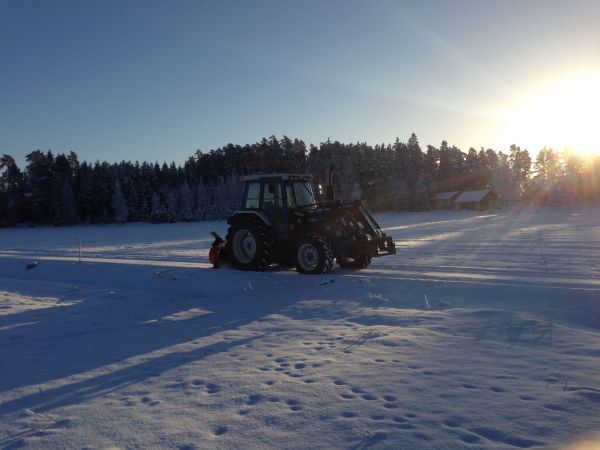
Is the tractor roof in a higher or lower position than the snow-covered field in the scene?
higher

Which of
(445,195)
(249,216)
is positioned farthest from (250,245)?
(445,195)

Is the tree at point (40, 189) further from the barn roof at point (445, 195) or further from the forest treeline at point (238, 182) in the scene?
the barn roof at point (445, 195)

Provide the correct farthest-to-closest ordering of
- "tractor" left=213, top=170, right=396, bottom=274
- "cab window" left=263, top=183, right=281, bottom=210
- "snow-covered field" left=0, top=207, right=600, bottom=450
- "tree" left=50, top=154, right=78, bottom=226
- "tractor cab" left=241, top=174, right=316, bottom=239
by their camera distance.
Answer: "tree" left=50, top=154, right=78, bottom=226 < "tractor cab" left=241, top=174, right=316, bottom=239 < "cab window" left=263, top=183, right=281, bottom=210 < "tractor" left=213, top=170, right=396, bottom=274 < "snow-covered field" left=0, top=207, right=600, bottom=450

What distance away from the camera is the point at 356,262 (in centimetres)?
1240

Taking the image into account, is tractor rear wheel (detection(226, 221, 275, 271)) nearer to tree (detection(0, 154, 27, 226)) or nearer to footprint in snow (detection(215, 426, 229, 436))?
footprint in snow (detection(215, 426, 229, 436))

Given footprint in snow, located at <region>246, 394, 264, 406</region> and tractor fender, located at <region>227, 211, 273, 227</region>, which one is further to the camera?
tractor fender, located at <region>227, 211, 273, 227</region>

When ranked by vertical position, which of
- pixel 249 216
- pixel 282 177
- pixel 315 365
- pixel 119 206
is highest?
pixel 119 206

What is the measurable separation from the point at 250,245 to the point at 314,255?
2.42 m

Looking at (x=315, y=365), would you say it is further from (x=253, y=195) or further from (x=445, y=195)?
(x=445, y=195)

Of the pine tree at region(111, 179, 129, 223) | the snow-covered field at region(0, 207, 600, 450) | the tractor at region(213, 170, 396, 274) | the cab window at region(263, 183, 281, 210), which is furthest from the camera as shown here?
the pine tree at region(111, 179, 129, 223)

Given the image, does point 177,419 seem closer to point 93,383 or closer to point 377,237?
point 93,383

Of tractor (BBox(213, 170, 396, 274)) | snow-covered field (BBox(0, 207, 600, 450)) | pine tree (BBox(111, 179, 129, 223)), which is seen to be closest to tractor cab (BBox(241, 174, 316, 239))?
tractor (BBox(213, 170, 396, 274))

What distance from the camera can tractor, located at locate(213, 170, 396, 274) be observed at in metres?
11.5

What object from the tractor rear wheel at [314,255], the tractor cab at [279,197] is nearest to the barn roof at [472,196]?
the tractor cab at [279,197]
